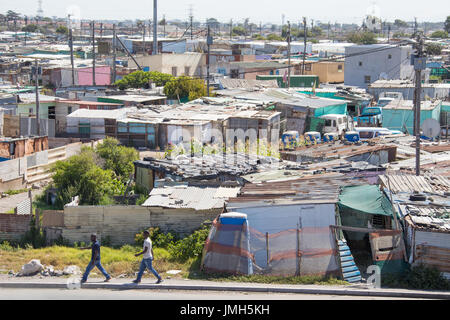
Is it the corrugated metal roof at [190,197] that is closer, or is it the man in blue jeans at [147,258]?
the man in blue jeans at [147,258]

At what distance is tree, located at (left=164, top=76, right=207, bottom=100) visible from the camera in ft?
105

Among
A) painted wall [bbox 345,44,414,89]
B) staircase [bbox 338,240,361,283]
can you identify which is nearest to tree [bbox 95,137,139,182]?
staircase [bbox 338,240,361,283]

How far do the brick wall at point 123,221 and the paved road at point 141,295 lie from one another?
3.20m

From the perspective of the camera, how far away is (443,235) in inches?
417

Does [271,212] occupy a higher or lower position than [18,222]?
higher

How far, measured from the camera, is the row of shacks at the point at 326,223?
10852mm

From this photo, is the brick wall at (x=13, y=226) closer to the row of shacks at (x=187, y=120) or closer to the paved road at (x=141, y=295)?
the paved road at (x=141, y=295)

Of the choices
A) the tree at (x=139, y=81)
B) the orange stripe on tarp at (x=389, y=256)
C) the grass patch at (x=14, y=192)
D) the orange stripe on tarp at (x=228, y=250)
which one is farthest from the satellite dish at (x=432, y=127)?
the tree at (x=139, y=81)

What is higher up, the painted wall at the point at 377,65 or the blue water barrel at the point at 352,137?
the painted wall at the point at 377,65

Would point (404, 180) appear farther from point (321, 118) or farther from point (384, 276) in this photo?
point (321, 118)

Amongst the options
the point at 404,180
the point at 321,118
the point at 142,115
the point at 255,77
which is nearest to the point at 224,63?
the point at 255,77

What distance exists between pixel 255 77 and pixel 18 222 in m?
35.5

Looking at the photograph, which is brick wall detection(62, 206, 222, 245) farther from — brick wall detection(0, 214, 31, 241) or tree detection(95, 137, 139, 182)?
tree detection(95, 137, 139, 182)

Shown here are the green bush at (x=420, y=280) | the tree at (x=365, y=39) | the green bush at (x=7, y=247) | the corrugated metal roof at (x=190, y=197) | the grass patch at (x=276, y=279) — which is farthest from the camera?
the tree at (x=365, y=39)
